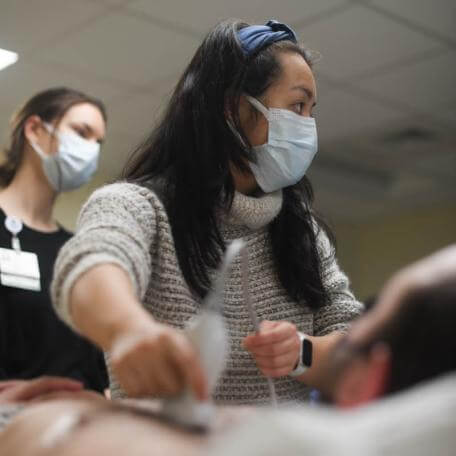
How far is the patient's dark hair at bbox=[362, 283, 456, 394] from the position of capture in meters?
0.47

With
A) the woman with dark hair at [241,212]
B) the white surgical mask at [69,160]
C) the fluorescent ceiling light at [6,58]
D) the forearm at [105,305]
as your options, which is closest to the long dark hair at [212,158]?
the woman with dark hair at [241,212]

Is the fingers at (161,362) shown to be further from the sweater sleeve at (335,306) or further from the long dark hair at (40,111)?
the long dark hair at (40,111)

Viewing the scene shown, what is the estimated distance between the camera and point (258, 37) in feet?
3.99

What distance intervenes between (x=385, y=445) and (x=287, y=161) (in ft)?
3.03

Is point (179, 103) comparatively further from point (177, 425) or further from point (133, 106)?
point (133, 106)

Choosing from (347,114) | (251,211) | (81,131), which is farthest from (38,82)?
(251,211)

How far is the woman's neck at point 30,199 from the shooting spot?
1.98 m

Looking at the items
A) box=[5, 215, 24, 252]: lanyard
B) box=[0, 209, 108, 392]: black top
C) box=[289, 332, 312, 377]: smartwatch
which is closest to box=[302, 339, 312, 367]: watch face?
box=[289, 332, 312, 377]: smartwatch

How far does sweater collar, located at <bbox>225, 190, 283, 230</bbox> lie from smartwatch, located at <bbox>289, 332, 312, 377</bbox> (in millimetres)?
214

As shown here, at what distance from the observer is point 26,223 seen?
76.9 inches

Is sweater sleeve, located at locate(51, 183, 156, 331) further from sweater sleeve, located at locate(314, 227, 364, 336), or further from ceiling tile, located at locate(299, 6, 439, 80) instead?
ceiling tile, located at locate(299, 6, 439, 80)

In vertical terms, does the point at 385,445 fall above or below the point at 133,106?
above

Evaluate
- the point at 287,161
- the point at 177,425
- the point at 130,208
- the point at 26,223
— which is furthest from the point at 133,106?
the point at 177,425

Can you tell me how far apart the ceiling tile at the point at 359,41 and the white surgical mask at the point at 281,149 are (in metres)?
1.73
